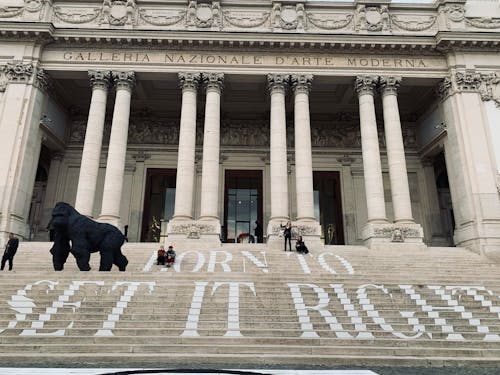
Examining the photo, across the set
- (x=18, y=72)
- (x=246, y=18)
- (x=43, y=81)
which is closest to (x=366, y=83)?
(x=246, y=18)

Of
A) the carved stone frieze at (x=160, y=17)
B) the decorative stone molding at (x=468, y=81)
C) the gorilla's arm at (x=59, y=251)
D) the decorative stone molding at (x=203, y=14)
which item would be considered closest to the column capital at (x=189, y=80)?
the decorative stone molding at (x=203, y=14)

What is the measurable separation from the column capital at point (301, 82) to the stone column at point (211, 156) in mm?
4612

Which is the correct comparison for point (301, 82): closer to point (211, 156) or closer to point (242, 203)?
point (211, 156)

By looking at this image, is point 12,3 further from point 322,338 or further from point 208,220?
point 322,338

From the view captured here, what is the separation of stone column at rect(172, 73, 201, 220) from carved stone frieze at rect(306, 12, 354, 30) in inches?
340

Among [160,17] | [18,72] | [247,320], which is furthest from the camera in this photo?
[160,17]

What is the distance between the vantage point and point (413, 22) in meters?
25.2

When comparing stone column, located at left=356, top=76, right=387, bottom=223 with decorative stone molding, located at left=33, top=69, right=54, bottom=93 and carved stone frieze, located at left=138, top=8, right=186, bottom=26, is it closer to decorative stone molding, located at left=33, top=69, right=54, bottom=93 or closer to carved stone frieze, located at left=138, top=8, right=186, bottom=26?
carved stone frieze, located at left=138, top=8, right=186, bottom=26

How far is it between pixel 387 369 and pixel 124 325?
6314 millimetres

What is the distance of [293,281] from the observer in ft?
41.5

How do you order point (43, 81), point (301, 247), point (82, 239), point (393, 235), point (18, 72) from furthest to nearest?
1. point (43, 81)
2. point (18, 72)
3. point (393, 235)
4. point (301, 247)
5. point (82, 239)

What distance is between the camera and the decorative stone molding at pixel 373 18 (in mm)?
24594

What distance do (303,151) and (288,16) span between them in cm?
943

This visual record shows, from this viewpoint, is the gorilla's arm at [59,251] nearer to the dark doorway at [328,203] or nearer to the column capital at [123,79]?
the column capital at [123,79]
